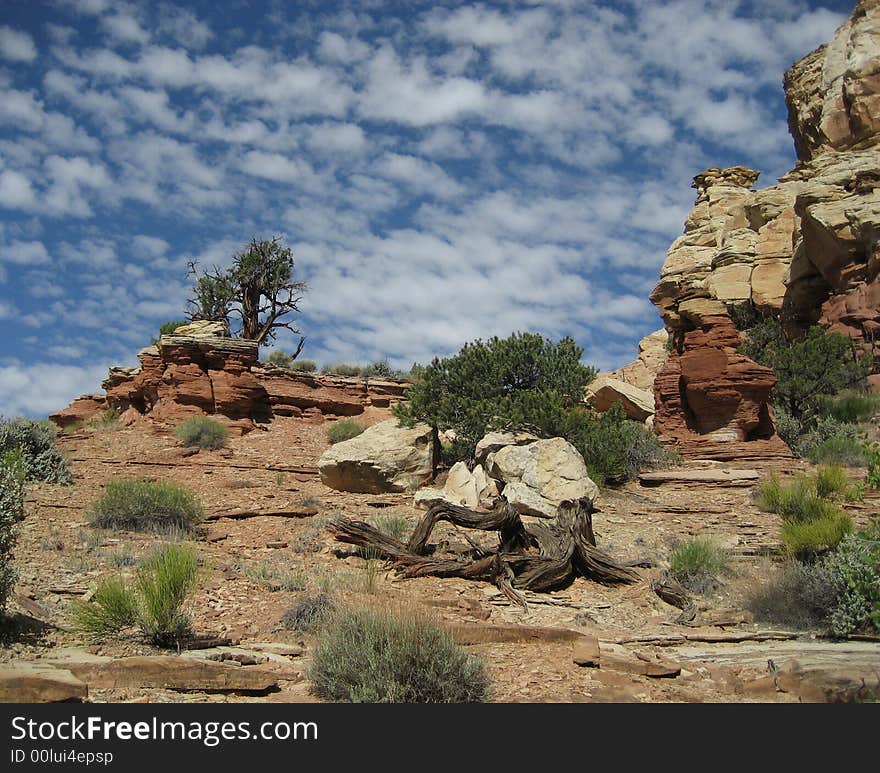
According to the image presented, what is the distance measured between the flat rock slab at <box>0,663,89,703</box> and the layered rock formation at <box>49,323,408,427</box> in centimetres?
2027

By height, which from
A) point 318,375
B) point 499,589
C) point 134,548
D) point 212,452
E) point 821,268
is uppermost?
point 821,268

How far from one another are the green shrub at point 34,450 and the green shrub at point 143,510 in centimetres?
427

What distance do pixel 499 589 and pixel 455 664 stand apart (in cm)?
399

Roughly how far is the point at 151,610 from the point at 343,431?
1866 centimetres

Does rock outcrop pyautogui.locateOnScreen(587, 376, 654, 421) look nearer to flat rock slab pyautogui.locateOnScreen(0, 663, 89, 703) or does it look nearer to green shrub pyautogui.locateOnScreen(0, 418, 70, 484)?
green shrub pyautogui.locateOnScreen(0, 418, 70, 484)

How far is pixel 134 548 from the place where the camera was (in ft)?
32.3

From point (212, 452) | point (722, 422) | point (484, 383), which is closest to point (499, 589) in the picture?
point (484, 383)

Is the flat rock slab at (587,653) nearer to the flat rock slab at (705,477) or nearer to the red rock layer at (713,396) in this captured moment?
the flat rock slab at (705,477)

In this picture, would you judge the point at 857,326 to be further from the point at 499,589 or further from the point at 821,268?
the point at 499,589

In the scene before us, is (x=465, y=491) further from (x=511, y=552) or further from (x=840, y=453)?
(x=840, y=453)

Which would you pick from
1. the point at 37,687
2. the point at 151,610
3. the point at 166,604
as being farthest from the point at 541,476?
the point at 37,687

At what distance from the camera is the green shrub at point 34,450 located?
50.1 ft

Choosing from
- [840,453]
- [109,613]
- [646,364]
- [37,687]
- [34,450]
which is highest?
[646,364]

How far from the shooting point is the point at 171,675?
5.06 m
